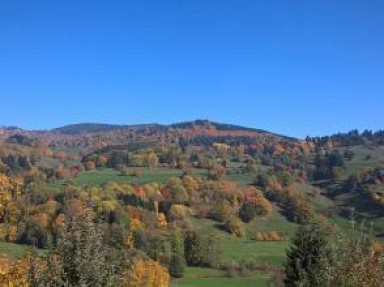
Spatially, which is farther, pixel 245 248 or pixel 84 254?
pixel 245 248

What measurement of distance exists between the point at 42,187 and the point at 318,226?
152 metres

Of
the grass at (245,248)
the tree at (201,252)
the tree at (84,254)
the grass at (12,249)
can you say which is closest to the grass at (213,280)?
the tree at (201,252)

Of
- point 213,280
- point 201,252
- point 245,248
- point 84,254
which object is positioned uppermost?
point 84,254

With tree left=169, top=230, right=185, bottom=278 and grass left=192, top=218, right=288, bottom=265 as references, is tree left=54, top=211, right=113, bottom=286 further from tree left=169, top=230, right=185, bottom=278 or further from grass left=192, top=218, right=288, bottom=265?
grass left=192, top=218, right=288, bottom=265

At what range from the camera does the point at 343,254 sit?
2758 centimetres

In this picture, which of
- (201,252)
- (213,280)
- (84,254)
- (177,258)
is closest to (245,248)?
(201,252)

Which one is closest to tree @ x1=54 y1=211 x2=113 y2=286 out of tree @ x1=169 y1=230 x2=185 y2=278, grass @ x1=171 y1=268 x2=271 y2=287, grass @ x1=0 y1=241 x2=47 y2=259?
grass @ x1=171 y1=268 x2=271 y2=287

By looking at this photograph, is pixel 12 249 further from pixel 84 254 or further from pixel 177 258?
pixel 84 254

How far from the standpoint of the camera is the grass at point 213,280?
11869 centimetres

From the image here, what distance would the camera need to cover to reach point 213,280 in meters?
124

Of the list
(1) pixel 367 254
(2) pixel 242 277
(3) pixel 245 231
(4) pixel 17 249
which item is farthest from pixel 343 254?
(3) pixel 245 231

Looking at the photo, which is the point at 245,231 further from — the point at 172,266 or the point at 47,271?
the point at 47,271

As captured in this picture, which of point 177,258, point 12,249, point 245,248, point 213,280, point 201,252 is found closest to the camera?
point 213,280

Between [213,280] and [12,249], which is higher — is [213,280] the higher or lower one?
the lower one
